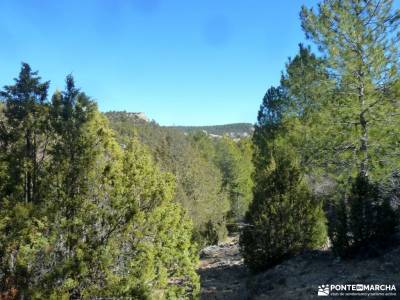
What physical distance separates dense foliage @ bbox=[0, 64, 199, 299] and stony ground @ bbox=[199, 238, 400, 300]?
2.49 metres

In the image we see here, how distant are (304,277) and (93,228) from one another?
219 inches

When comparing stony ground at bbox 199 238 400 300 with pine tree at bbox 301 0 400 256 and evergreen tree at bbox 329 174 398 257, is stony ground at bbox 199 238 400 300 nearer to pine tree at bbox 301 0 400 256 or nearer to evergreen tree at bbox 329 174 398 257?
evergreen tree at bbox 329 174 398 257

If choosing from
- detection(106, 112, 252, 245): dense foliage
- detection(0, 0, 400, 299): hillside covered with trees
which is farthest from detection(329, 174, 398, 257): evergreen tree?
detection(106, 112, 252, 245): dense foliage

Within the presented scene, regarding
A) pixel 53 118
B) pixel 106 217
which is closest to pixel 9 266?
pixel 106 217

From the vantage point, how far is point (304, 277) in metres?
9.62

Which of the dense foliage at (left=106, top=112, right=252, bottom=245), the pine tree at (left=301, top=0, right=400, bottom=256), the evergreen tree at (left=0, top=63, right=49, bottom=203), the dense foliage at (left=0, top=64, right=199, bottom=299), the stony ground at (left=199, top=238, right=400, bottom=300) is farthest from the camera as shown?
the dense foliage at (left=106, top=112, right=252, bottom=245)

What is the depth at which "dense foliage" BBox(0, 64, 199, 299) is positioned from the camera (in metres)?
6.96

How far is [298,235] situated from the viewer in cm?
1165

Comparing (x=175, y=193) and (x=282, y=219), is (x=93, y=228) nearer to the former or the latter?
(x=175, y=193)

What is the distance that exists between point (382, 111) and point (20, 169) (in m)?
10.4

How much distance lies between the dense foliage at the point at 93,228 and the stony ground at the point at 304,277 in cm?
249

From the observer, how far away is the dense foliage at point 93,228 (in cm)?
696

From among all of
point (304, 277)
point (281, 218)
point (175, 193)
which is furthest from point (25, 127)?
point (304, 277)

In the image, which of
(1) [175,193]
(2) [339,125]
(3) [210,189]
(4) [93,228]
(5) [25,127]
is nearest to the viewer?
(4) [93,228]
